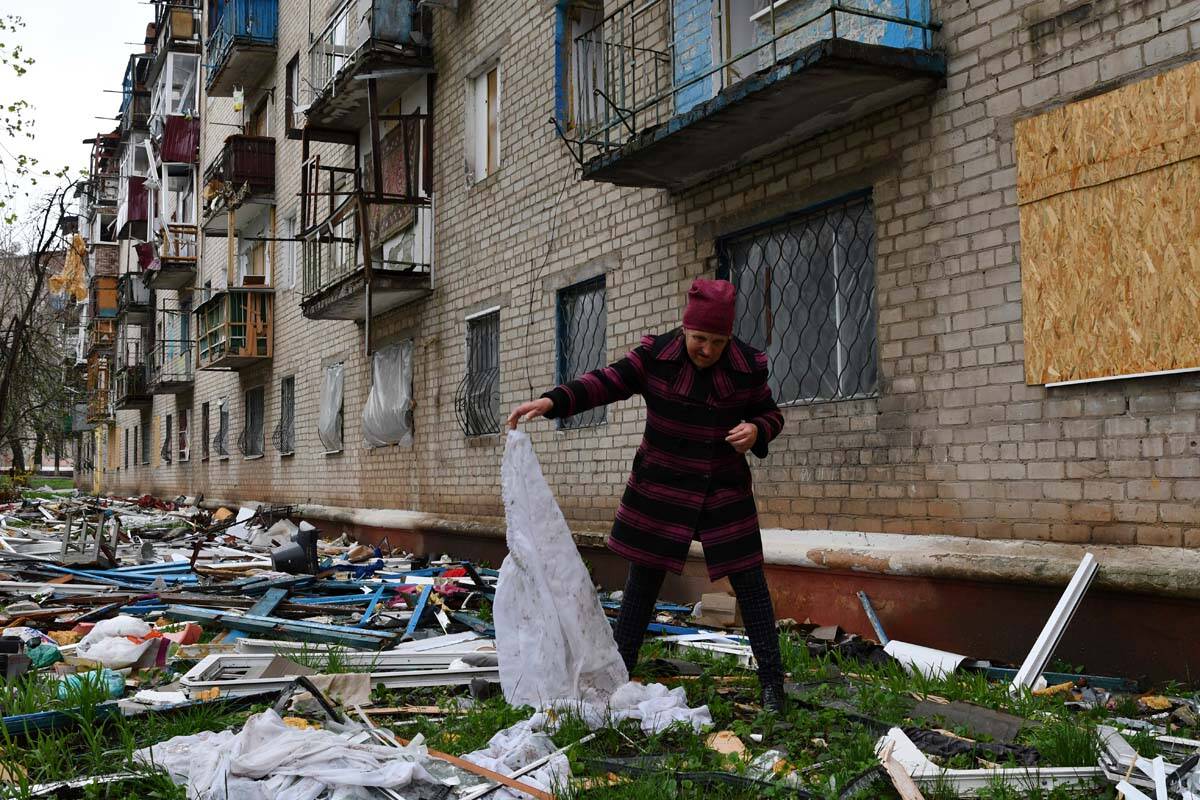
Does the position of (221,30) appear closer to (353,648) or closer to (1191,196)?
(353,648)

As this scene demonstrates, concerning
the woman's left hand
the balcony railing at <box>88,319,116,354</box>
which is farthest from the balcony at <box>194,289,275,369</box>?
the balcony railing at <box>88,319,116,354</box>

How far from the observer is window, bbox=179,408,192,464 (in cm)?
2783

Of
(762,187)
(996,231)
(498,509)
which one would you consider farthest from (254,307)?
(996,231)

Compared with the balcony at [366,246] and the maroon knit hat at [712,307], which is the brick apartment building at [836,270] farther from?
the maroon knit hat at [712,307]

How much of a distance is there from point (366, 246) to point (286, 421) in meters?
7.42

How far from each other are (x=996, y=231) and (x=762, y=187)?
6.88ft

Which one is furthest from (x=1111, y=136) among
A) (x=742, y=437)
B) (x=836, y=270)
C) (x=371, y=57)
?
(x=371, y=57)

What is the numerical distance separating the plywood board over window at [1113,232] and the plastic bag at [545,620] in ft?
8.79

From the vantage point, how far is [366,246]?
40.4 feet

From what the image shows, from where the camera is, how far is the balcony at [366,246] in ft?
42.5

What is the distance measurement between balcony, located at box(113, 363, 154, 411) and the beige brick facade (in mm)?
23435

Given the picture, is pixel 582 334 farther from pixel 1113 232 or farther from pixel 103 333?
pixel 103 333

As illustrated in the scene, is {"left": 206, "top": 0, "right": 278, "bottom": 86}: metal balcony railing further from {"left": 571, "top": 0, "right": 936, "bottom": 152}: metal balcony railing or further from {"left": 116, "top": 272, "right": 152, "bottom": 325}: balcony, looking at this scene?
Result: {"left": 116, "top": 272, "right": 152, "bottom": 325}: balcony

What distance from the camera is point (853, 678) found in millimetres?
5227
